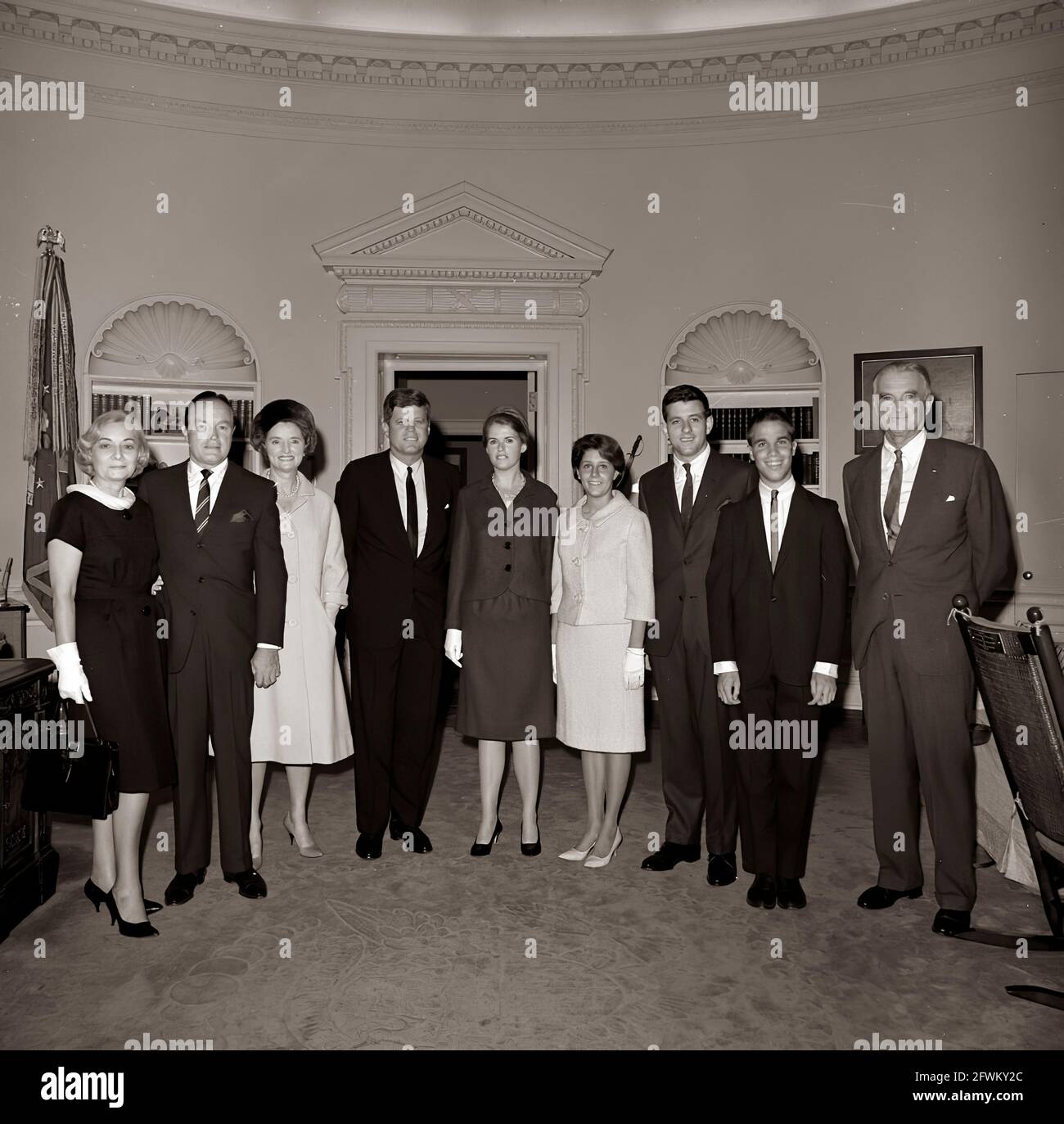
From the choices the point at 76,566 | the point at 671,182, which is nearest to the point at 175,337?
the point at 671,182

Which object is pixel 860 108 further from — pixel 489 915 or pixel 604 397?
pixel 489 915

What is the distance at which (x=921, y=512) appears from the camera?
9.62ft

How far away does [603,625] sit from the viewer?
132 inches

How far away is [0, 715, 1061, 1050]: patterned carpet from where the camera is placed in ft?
7.50

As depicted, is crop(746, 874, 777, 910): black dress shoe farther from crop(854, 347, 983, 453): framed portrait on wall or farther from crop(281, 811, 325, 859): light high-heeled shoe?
crop(854, 347, 983, 453): framed portrait on wall

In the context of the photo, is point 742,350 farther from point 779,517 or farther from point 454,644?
point 454,644

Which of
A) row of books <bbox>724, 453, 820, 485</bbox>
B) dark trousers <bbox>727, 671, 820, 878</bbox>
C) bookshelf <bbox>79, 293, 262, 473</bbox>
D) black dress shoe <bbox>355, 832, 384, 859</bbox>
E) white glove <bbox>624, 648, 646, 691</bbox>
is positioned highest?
bookshelf <bbox>79, 293, 262, 473</bbox>

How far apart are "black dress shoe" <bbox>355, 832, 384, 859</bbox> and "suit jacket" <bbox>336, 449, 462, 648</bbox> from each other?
77cm

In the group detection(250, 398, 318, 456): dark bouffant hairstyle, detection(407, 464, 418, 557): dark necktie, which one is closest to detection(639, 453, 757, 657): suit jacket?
detection(407, 464, 418, 557): dark necktie

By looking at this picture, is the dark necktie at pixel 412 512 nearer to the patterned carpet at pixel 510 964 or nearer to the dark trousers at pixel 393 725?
the dark trousers at pixel 393 725

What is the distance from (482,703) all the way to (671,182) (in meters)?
4.78

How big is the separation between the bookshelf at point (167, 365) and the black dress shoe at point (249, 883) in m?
3.92

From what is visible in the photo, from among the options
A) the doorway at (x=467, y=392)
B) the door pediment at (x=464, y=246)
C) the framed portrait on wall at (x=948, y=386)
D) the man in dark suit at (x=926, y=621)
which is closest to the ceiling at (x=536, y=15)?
the door pediment at (x=464, y=246)

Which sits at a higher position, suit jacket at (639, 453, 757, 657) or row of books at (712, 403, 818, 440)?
row of books at (712, 403, 818, 440)
